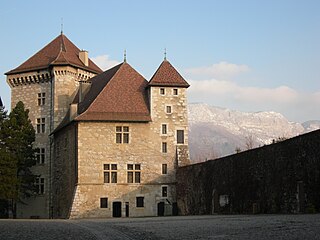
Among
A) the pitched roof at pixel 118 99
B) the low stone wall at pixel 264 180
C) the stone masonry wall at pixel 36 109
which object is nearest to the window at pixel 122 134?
the pitched roof at pixel 118 99

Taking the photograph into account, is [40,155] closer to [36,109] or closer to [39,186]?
[39,186]

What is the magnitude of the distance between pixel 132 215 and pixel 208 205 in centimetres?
1012

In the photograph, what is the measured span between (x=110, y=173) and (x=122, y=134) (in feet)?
11.4

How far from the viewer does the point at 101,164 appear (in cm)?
4538

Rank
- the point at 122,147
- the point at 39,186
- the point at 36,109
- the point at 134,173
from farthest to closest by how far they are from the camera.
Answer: the point at 36,109, the point at 39,186, the point at 122,147, the point at 134,173

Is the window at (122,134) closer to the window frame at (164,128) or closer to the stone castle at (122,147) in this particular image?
the stone castle at (122,147)

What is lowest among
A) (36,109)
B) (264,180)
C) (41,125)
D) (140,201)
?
(140,201)

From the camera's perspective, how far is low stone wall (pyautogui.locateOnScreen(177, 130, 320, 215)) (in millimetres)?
24078

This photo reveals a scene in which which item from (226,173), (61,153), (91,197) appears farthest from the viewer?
(61,153)

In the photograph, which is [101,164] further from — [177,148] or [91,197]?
[177,148]

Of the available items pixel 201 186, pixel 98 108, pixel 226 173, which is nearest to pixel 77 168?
pixel 98 108

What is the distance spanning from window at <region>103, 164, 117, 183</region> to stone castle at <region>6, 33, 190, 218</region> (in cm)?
3

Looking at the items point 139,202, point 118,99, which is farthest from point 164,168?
point 118,99

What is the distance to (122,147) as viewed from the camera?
46.1 metres
